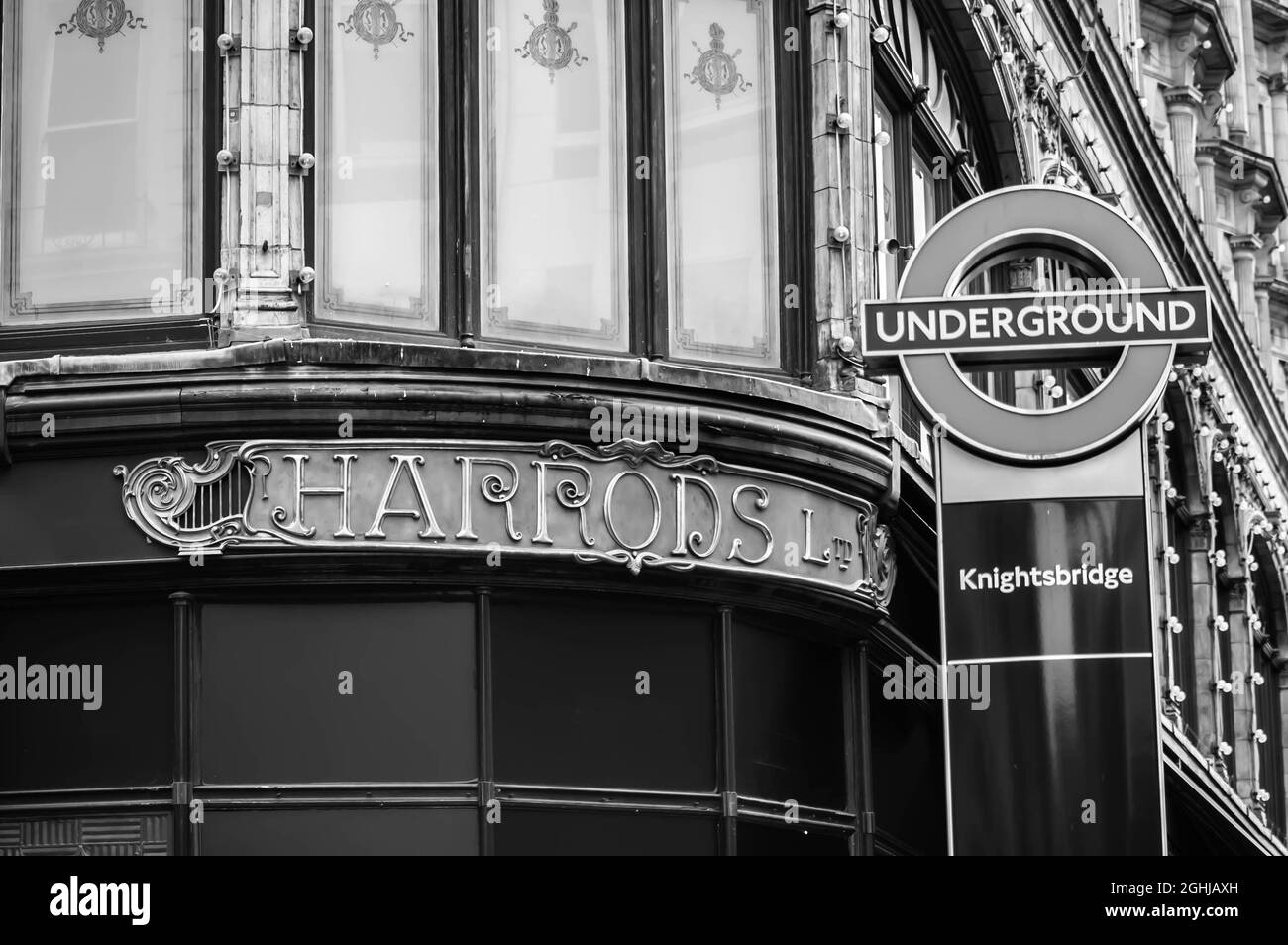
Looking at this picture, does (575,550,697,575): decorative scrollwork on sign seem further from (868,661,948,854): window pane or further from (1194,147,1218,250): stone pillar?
(1194,147,1218,250): stone pillar

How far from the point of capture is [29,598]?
19.7 meters

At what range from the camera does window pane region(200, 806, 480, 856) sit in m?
18.9

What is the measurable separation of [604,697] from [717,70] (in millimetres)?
5412

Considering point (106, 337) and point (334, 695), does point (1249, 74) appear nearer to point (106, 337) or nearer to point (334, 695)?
point (106, 337)

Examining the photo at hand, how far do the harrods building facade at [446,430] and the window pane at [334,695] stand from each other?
0.03 metres

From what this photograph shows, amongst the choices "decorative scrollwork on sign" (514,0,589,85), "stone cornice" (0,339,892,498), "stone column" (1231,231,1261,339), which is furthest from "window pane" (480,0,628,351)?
"stone column" (1231,231,1261,339)

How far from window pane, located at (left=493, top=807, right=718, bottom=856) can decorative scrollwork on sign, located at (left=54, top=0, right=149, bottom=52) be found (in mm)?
6872

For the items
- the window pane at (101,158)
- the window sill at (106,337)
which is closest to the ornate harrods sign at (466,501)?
the window sill at (106,337)

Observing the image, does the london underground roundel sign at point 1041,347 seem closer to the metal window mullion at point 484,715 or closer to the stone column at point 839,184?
the stone column at point 839,184

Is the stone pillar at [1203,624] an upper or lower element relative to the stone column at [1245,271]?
lower

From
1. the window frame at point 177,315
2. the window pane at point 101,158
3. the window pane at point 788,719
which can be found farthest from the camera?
the window pane at point 788,719

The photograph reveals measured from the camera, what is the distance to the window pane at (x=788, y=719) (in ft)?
67.2

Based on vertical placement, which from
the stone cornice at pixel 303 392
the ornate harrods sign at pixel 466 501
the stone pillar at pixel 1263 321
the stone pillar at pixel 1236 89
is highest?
the stone pillar at pixel 1236 89

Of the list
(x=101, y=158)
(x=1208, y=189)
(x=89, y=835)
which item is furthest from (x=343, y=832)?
(x=1208, y=189)
